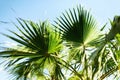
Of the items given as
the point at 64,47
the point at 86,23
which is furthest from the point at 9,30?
the point at 86,23

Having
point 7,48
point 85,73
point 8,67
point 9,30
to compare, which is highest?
point 9,30

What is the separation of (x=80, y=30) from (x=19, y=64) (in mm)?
1256

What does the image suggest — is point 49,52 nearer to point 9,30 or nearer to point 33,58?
point 33,58

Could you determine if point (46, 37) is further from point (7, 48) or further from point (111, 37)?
point (111, 37)

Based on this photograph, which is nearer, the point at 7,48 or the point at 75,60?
the point at 7,48

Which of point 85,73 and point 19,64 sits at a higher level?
point 19,64

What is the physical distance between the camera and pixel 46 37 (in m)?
4.84

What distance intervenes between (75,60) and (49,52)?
112cm

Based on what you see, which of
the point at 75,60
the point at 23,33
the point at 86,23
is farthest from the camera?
the point at 75,60

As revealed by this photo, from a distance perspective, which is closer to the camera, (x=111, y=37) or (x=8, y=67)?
(x=111, y=37)

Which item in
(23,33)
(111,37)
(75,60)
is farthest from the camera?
(75,60)

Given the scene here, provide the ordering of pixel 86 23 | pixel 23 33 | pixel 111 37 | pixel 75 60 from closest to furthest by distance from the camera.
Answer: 1. pixel 111 37
2. pixel 23 33
3. pixel 86 23
4. pixel 75 60

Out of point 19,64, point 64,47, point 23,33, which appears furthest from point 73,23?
point 19,64

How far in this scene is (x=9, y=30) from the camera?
4844 mm
